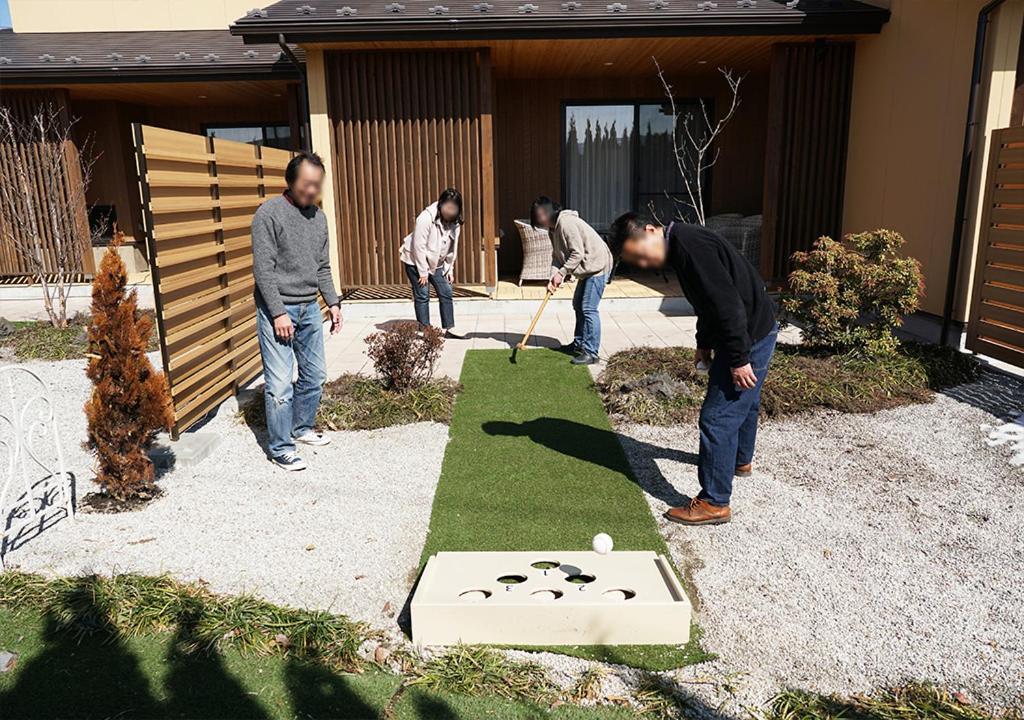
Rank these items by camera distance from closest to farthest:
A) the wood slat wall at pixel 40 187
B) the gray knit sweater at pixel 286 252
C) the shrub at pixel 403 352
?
the gray knit sweater at pixel 286 252 < the shrub at pixel 403 352 < the wood slat wall at pixel 40 187

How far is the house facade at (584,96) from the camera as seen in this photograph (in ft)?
26.3

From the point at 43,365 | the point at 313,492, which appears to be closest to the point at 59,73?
the point at 43,365

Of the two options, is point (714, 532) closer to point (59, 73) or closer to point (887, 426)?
point (887, 426)

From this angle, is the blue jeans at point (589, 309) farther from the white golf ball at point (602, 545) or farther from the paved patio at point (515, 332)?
the white golf ball at point (602, 545)

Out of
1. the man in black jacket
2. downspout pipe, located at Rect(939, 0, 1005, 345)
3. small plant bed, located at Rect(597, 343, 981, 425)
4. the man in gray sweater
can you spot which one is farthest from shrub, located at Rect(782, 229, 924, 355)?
the man in gray sweater

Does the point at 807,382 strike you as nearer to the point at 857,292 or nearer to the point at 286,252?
the point at 857,292

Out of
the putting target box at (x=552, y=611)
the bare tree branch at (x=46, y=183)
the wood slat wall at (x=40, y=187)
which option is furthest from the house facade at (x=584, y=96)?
the putting target box at (x=552, y=611)

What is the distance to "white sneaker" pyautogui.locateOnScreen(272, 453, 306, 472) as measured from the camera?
4.93 metres

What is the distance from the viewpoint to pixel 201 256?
5562 millimetres

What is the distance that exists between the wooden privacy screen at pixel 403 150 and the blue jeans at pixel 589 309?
3.25m

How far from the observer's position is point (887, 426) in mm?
5625

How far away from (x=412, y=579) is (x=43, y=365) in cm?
623

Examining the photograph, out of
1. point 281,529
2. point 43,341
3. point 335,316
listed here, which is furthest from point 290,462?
point 43,341

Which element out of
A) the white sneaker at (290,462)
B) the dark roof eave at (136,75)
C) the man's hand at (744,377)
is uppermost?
the dark roof eave at (136,75)
